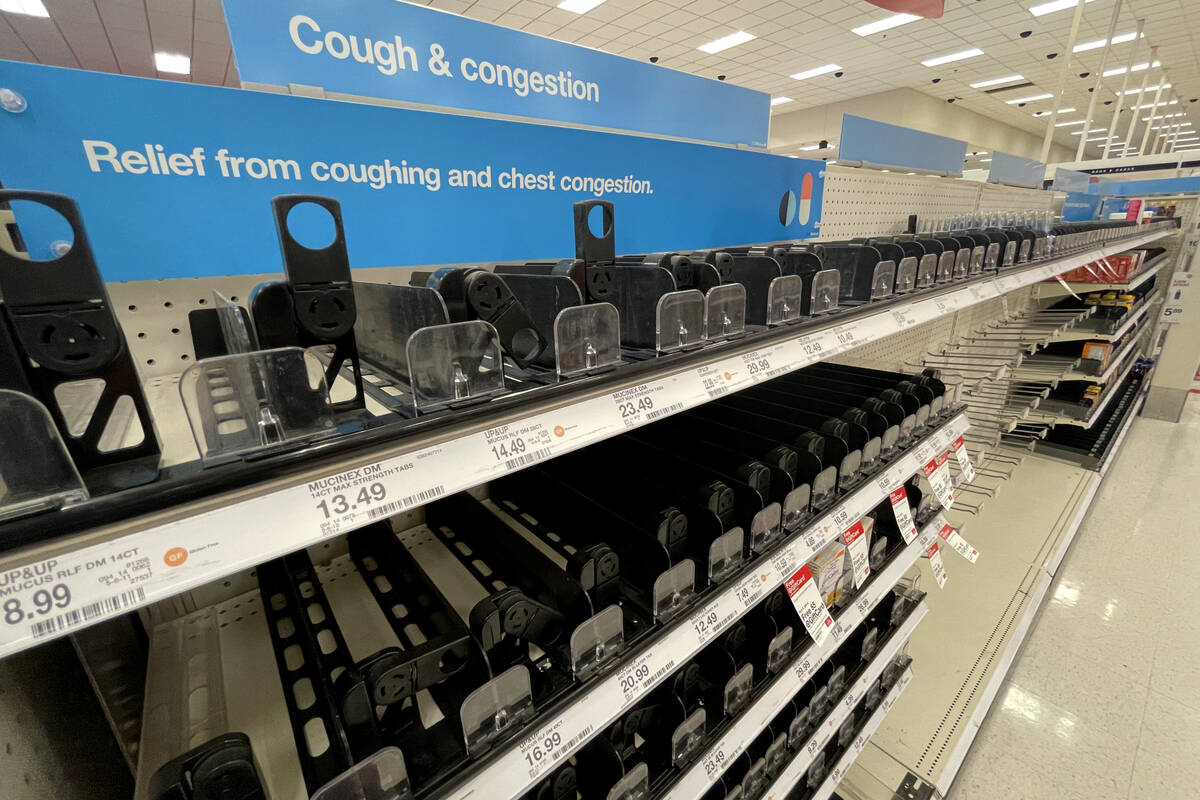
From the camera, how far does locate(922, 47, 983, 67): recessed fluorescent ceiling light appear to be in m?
Result: 6.95

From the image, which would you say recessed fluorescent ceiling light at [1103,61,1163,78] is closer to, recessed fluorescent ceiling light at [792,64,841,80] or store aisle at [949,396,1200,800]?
recessed fluorescent ceiling light at [792,64,841,80]

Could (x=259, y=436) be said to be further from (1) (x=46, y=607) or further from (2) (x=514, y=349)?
(2) (x=514, y=349)

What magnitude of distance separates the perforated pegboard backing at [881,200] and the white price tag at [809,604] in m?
1.24

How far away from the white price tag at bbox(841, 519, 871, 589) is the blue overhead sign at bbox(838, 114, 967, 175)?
48.2 inches

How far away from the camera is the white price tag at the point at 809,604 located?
91 cm

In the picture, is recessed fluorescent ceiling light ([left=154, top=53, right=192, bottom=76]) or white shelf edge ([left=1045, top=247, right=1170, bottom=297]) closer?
white shelf edge ([left=1045, top=247, right=1170, bottom=297])

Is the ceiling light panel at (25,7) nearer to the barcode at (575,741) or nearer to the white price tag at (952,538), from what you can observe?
the barcode at (575,741)

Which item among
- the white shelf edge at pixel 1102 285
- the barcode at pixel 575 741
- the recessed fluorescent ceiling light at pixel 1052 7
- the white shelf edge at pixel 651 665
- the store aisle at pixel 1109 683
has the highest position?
the recessed fluorescent ceiling light at pixel 1052 7

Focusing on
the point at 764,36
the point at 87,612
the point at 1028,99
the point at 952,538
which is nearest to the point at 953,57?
the point at 764,36

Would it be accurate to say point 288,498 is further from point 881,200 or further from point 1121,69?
point 1121,69

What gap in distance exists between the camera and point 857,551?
1100mm

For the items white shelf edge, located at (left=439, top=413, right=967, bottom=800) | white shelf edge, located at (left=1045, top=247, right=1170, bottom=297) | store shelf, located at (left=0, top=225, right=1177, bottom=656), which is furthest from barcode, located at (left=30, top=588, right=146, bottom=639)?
white shelf edge, located at (left=1045, top=247, right=1170, bottom=297)

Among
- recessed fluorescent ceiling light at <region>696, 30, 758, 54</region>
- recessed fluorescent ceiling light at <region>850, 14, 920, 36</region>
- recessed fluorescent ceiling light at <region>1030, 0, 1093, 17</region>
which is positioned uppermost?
recessed fluorescent ceiling light at <region>696, 30, 758, 54</region>

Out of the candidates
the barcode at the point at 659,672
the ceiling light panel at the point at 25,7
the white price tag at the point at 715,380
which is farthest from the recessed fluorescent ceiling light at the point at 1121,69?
the ceiling light panel at the point at 25,7
